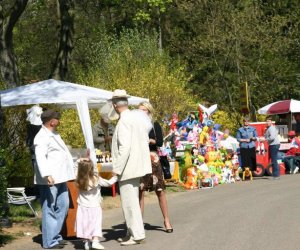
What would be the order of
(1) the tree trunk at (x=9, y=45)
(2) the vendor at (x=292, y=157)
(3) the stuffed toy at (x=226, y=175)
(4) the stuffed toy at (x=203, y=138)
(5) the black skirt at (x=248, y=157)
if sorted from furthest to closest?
1. (2) the vendor at (x=292, y=157)
2. (5) the black skirt at (x=248, y=157)
3. (4) the stuffed toy at (x=203, y=138)
4. (3) the stuffed toy at (x=226, y=175)
5. (1) the tree trunk at (x=9, y=45)

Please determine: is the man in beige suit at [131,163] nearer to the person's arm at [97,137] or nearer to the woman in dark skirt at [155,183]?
the woman in dark skirt at [155,183]

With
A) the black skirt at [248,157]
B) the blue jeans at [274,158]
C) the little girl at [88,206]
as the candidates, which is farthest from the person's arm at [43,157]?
the blue jeans at [274,158]

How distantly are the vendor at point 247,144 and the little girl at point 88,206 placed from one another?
449 inches

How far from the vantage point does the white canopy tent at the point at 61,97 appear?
16047 mm

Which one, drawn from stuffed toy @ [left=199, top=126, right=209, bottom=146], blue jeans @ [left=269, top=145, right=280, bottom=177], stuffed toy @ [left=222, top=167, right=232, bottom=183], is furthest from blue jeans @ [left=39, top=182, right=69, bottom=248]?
blue jeans @ [left=269, top=145, right=280, bottom=177]

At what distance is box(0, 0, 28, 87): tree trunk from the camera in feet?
63.1

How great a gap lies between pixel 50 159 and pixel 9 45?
34.6ft

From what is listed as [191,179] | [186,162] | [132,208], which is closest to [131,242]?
[132,208]

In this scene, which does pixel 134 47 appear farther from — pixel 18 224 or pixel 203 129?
pixel 18 224

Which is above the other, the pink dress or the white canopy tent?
the white canopy tent

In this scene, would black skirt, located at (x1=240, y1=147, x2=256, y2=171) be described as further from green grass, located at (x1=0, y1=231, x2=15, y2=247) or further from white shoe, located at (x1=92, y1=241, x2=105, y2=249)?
white shoe, located at (x1=92, y1=241, x2=105, y2=249)

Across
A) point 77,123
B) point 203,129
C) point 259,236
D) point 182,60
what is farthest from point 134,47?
point 259,236

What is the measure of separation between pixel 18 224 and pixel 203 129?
966cm

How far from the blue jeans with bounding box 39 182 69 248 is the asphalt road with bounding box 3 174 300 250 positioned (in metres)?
0.34
